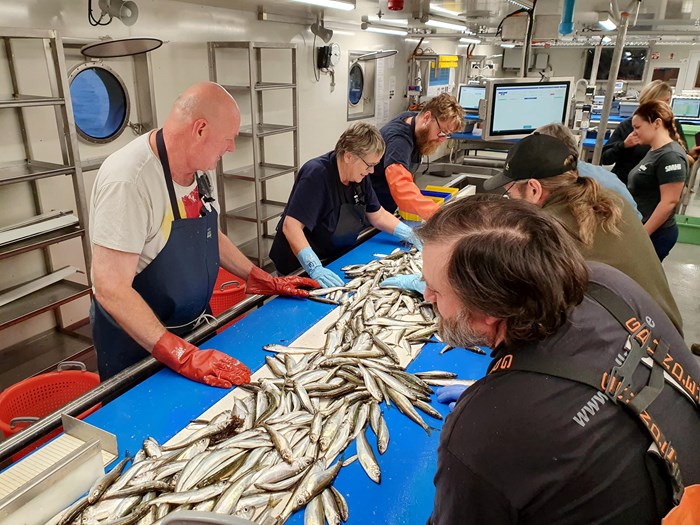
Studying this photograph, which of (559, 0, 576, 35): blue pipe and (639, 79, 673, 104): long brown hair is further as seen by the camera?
(639, 79, 673, 104): long brown hair

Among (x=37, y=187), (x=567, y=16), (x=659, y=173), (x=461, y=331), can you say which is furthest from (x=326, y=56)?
(x=461, y=331)

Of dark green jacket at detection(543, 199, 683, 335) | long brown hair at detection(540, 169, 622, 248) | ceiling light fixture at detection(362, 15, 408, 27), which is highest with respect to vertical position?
ceiling light fixture at detection(362, 15, 408, 27)

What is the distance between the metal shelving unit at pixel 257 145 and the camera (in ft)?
18.1

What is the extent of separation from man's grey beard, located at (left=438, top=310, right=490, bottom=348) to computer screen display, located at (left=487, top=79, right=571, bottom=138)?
14.9 ft

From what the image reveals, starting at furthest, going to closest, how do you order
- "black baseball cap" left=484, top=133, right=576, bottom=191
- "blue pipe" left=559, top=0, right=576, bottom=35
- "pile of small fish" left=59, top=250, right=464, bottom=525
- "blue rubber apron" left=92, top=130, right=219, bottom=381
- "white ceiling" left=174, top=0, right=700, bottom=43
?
"white ceiling" left=174, top=0, right=700, bottom=43, "blue pipe" left=559, top=0, right=576, bottom=35, "blue rubber apron" left=92, top=130, right=219, bottom=381, "black baseball cap" left=484, top=133, right=576, bottom=191, "pile of small fish" left=59, top=250, right=464, bottom=525

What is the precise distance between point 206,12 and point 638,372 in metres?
5.63

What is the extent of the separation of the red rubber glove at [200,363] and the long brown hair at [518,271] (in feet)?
A: 4.04

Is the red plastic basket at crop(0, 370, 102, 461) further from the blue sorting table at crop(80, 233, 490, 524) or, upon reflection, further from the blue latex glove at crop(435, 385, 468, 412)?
the blue latex glove at crop(435, 385, 468, 412)

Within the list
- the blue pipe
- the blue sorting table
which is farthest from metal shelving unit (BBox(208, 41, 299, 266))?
the blue sorting table

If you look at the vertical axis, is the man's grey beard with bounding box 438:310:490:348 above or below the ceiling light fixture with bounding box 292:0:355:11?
below

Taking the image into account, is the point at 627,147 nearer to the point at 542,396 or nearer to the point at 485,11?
the point at 485,11

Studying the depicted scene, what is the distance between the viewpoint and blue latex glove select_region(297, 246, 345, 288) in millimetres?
3098

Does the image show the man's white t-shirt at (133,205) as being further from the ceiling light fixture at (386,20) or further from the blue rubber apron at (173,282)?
the ceiling light fixture at (386,20)

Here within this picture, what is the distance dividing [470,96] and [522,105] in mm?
4039
